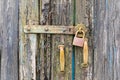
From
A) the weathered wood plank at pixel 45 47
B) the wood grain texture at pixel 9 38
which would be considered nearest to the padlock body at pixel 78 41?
the weathered wood plank at pixel 45 47

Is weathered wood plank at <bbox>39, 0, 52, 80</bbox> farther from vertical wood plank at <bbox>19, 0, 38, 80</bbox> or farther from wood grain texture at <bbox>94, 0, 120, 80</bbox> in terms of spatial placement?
wood grain texture at <bbox>94, 0, 120, 80</bbox>

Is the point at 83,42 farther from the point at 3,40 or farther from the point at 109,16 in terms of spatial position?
the point at 3,40

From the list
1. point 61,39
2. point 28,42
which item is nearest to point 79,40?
point 61,39

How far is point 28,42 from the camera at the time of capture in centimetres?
201

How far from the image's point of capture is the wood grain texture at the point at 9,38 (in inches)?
80.0

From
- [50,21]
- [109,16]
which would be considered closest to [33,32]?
[50,21]

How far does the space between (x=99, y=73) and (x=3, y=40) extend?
621 mm

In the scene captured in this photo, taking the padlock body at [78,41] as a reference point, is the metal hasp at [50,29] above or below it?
above

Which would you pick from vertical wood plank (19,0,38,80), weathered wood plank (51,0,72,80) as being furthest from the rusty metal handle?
vertical wood plank (19,0,38,80)

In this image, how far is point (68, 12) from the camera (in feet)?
6.47

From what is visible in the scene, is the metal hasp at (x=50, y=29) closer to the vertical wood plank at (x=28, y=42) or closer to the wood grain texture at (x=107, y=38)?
the vertical wood plank at (x=28, y=42)

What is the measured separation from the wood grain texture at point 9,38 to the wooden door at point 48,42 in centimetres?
3

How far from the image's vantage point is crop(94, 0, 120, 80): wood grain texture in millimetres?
1940

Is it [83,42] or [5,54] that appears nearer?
[83,42]
